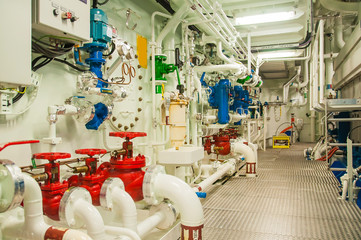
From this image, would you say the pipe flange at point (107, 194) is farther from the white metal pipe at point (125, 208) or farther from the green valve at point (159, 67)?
the green valve at point (159, 67)

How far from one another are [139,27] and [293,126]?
10.5 metres

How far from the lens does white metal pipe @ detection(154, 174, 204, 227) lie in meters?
1.76

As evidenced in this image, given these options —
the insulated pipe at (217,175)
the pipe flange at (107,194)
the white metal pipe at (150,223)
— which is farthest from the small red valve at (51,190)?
the insulated pipe at (217,175)

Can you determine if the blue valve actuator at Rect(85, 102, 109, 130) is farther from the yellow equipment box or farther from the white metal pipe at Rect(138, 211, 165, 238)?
the yellow equipment box

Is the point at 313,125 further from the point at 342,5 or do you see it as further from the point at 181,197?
the point at 181,197

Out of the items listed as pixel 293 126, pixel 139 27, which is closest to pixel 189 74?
pixel 139 27

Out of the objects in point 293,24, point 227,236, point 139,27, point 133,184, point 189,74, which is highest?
point 293,24

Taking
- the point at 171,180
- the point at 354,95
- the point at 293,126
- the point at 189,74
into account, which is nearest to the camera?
the point at 171,180

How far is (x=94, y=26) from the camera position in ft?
7.10

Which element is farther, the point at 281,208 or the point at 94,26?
the point at 281,208

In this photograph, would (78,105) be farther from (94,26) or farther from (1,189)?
(1,189)

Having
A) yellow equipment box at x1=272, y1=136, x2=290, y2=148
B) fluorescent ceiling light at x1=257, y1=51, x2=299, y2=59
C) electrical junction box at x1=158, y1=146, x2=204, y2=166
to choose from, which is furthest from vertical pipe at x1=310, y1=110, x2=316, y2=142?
electrical junction box at x1=158, y1=146, x2=204, y2=166

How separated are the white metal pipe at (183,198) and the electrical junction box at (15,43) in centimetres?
99

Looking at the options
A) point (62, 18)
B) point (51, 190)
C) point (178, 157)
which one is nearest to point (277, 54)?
point (178, 157)
